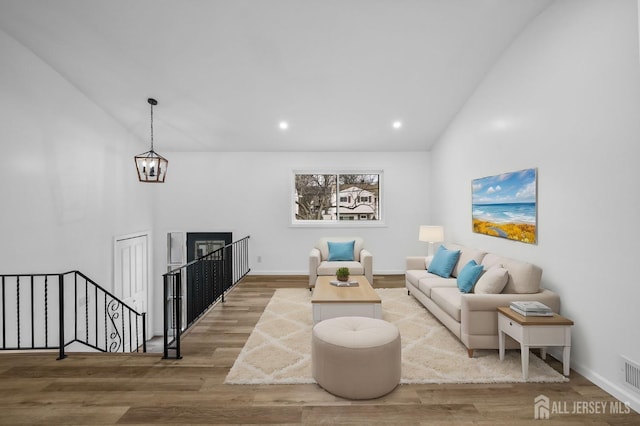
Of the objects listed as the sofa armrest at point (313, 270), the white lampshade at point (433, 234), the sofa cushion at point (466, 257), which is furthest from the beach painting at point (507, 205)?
the sofa armrest at point (313, 270)

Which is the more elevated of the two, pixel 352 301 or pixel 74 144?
pixel 74 144

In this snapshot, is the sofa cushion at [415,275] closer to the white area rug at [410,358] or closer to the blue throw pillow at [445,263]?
the blue throw pillow at [445,263]

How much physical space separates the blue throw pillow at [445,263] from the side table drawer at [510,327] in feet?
5.62

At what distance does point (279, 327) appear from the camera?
4.03 metres

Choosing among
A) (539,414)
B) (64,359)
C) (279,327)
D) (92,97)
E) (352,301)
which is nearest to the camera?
(539,414)

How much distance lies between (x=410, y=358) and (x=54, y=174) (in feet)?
A: 17.1

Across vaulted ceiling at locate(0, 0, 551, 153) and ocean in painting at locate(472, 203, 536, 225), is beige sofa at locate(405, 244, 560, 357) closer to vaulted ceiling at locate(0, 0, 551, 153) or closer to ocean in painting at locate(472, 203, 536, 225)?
ocean in painting at locate(472, 203, 536, 225)

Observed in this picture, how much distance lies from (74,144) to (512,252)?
6473mm

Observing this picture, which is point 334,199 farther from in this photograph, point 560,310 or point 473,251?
point 560,310

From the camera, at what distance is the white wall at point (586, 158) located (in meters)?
2.47

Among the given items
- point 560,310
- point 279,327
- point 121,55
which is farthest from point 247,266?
point 560,310

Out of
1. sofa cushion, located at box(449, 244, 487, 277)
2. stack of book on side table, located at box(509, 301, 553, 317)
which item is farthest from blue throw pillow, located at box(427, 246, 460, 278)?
stack of book on side table, located at box(509, 301, 553, 317)

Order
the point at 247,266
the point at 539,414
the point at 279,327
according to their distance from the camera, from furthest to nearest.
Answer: the point at 247,266, the point at 279,327, the point at 539,414

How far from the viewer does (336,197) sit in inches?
292
